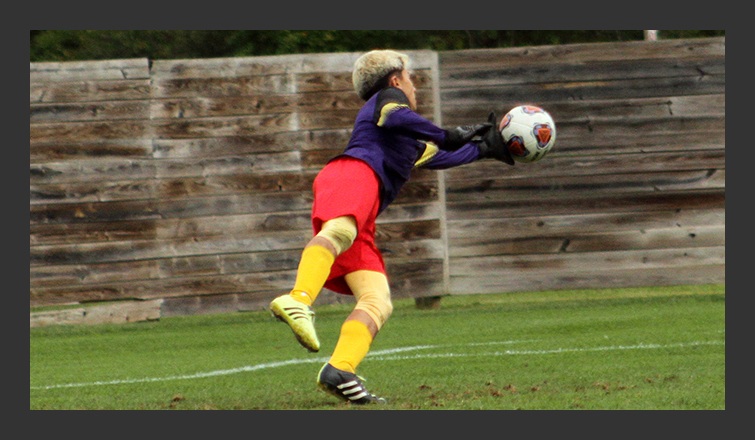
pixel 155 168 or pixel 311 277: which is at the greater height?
pixel 155 168

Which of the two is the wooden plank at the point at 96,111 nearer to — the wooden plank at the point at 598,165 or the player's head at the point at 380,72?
the wooden plank at the point at 598,165

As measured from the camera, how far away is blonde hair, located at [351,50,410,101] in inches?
150

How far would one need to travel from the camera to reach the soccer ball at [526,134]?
3.86 m

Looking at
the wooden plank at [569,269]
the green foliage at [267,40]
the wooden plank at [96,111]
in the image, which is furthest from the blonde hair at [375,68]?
the green foliage at [267,40]

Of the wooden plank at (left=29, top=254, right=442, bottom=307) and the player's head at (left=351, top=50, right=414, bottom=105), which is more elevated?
the player's head at (left=351, top=50, right=414, bottom=105)

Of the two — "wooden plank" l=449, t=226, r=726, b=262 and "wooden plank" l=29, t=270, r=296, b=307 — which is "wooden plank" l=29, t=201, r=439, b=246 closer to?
"wooden plank" l=29, t=270, r=296, b=307

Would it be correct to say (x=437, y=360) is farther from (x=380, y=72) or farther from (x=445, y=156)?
(x=380, y=72)

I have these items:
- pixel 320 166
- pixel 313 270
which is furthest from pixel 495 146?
pixel 320 166

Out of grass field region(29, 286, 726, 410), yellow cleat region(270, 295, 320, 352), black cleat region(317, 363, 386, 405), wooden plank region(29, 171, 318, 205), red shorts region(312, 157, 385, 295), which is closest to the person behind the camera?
yellow cleat region(270, 295, 320, 352)

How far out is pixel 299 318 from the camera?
316 cm

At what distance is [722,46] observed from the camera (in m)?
7.27

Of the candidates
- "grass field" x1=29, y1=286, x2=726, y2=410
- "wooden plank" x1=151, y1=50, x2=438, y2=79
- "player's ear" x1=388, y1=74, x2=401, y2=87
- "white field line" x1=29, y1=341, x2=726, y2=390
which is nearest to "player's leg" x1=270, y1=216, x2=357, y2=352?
"grass field" x1=29, y1=286, x2=726, y2=410

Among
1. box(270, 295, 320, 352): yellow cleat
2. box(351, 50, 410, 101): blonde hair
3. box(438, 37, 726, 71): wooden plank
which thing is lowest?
box(270, 295, 320, 352): yellow cleat

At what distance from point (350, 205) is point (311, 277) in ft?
1.14
